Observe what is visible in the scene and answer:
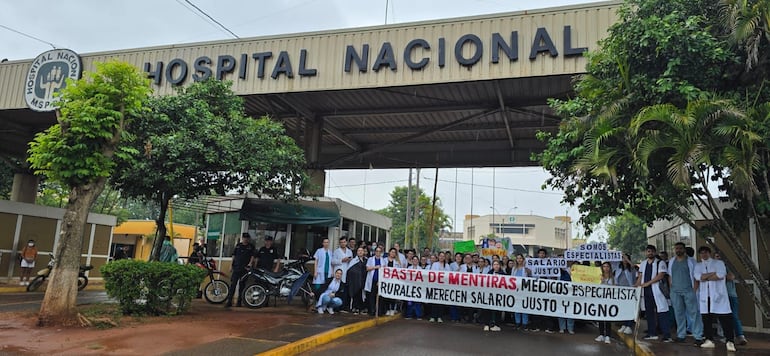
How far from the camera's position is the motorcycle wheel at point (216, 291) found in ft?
42.7

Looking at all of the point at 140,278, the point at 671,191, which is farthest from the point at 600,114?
the point at 140,278

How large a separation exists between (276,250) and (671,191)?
9945 millimetres

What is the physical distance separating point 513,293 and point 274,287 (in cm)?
549

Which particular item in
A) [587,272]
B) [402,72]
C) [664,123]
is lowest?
[587,272]

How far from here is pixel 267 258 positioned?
13.3 m

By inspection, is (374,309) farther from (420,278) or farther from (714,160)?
(714,160)

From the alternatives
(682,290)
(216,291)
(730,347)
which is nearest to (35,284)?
(216,291)

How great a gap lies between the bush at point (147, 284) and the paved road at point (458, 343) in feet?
11.4

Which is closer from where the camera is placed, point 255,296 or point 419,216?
point 255,296

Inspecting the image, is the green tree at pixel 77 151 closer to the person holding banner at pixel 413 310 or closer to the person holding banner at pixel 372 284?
the person holding banner at pixel 372 284

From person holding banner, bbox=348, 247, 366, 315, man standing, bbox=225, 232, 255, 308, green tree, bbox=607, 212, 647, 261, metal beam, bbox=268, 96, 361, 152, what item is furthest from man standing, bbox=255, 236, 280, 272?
green tree, bbox=607, 212, 647, 261

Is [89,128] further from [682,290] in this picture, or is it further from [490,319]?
[682,290]

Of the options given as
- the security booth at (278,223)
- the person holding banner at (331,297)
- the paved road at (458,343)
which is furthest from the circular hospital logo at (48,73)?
the paved road at (458,343)

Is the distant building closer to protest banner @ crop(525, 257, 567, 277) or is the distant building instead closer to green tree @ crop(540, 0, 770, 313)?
protest banner @ crop(525, 257, 567, 277)
